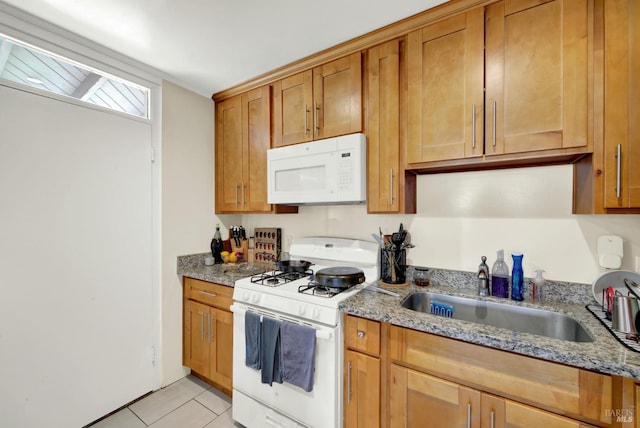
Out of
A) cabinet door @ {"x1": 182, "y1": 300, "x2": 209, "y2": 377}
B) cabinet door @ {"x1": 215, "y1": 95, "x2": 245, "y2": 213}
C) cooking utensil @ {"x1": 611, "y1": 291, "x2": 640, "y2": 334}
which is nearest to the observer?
cooking utensil @ {"x1": 611, "y1": 291, "x2": 640, "y2": 334}

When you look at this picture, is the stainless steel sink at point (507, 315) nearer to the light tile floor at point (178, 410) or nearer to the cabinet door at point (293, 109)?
the cabinet door at point (293, 109)

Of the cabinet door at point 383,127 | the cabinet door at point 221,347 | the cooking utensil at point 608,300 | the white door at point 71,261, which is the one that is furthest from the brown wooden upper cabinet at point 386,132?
the white door at point 71,261

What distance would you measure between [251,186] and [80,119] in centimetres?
119

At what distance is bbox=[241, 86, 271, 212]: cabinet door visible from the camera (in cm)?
217

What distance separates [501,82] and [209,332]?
8.21ft

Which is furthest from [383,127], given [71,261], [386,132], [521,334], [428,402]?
[71,261]

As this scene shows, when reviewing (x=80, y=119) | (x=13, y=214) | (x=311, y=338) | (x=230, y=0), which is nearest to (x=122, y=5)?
(x=230, y=0)

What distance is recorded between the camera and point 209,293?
2074 mm

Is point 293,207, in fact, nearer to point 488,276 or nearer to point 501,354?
point 488,276

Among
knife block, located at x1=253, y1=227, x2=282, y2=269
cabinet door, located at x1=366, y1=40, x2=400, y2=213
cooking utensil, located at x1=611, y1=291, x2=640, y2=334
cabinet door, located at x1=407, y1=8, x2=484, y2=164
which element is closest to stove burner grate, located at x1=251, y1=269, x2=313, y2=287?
knife block, located at x1=253, y1=227, x2=282, y2=269

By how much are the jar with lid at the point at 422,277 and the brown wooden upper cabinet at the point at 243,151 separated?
1.25 m

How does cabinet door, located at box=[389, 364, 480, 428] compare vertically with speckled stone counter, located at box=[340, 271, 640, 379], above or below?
below

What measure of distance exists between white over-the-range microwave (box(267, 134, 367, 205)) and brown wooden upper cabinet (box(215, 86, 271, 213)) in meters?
0.19

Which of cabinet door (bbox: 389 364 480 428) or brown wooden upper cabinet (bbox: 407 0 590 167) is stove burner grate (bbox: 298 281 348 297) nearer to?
cabinet door (bbox: 389 364 480 428)
